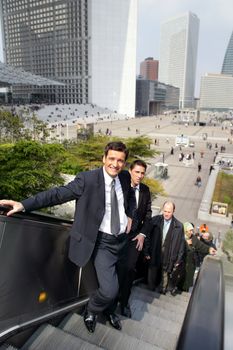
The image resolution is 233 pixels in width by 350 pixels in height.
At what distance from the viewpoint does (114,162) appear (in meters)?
Result: 2.49

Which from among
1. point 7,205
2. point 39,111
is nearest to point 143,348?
point 7,205

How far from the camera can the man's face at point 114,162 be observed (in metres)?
2.49

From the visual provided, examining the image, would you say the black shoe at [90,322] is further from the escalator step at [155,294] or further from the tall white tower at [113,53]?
the tall white tower at [113,53]

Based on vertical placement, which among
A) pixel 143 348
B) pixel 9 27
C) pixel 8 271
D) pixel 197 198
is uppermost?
pixel 9 27

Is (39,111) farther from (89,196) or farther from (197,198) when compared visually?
(89,196)

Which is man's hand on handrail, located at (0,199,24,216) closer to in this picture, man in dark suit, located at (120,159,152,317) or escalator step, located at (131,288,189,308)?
man in dark suit, located at (120,159,152,317)

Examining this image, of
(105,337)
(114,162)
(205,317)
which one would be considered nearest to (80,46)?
(114,162)

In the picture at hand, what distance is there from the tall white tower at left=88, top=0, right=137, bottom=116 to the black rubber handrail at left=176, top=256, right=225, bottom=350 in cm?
9853

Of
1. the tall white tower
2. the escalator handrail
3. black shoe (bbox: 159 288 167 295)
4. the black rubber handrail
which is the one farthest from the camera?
the tall white tower

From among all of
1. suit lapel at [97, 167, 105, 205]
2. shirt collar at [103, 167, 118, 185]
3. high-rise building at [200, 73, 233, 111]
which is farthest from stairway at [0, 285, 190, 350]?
high-rise building at [200, 73, 233, 111]

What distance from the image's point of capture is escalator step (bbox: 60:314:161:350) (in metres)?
2.28

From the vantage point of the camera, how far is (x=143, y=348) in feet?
7.31

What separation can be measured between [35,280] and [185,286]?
290cm

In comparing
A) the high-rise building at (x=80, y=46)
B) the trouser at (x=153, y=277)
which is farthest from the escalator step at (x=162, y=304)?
the high-rise building at (x=80, y=46)
